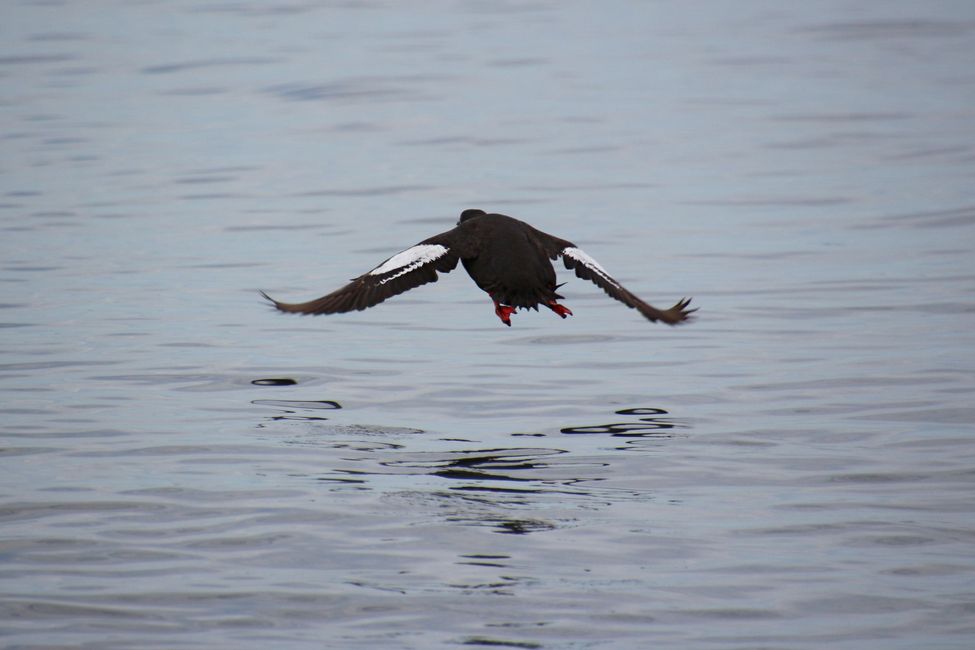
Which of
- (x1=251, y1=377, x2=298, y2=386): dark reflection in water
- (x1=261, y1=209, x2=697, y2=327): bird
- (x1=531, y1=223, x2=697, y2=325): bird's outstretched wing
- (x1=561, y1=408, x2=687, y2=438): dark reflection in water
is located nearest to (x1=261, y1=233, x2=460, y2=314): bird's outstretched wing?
(x1=261, y1=209, x2=697, y2=327): bird

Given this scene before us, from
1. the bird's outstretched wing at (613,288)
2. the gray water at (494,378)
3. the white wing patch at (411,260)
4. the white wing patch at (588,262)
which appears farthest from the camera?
the white wing patch at (588,262)

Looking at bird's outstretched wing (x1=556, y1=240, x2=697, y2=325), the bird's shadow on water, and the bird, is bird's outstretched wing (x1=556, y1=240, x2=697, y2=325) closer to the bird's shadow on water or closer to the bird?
the bird

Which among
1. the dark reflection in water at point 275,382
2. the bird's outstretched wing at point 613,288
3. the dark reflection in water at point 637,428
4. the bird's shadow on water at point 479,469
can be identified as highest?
the bird's outstretched wing at point 613,288

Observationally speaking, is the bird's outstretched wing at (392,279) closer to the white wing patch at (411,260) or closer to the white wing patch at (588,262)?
the white wing patch at (411,260)

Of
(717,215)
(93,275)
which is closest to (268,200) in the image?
(93,275)

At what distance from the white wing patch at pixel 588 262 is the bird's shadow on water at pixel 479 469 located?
90 cm

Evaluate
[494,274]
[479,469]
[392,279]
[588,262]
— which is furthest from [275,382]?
[479,469]

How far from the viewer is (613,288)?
10.4 metres

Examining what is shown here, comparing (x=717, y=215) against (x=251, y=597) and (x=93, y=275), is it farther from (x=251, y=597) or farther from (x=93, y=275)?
(x=251, y=597)

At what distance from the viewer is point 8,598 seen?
718 centimetres

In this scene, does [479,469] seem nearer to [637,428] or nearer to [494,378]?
[637,428]

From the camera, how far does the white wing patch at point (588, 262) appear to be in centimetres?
1044

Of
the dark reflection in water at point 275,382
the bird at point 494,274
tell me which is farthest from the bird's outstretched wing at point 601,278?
the dark reflection in water at point 275,382

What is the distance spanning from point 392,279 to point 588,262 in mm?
1394
